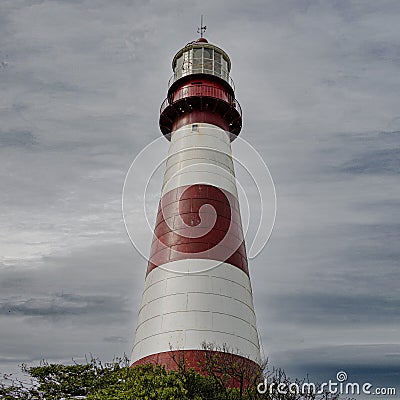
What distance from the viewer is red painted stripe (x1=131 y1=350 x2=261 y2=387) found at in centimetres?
1708

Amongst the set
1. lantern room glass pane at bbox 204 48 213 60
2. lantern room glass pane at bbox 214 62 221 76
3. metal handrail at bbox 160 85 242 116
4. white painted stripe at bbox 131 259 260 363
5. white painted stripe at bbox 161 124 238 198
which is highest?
lantern room glass pane at bbox 204 48 213 60

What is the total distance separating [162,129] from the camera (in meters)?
26.2

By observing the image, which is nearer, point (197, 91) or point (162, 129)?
point (197, 91)

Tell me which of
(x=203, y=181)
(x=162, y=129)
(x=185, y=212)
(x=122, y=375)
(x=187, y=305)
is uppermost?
(x=162, y=129)

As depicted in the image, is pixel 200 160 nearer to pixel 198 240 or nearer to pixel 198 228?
pixel 198 228

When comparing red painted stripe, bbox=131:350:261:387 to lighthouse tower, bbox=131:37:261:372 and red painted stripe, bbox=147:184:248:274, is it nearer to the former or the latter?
lighthouse tower, bbox=131:37:261:372

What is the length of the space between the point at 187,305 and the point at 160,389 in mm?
4366

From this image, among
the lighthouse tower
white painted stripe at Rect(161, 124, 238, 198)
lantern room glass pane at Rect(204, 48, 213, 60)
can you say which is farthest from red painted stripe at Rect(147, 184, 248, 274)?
lantern room glass pane at Rect(204, 48, 213, 60)

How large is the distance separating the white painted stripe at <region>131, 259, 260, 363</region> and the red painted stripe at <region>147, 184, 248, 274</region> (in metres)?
0.48

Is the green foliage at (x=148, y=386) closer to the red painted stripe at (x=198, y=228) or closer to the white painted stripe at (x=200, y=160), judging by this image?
the red painted stripe at (x=198, y=228)

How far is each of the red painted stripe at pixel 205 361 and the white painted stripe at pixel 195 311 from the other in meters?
0.25

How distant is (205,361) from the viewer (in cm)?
1761

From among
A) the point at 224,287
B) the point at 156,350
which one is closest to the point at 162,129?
the point at 224,287

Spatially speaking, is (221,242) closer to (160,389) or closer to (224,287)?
(224,287)
